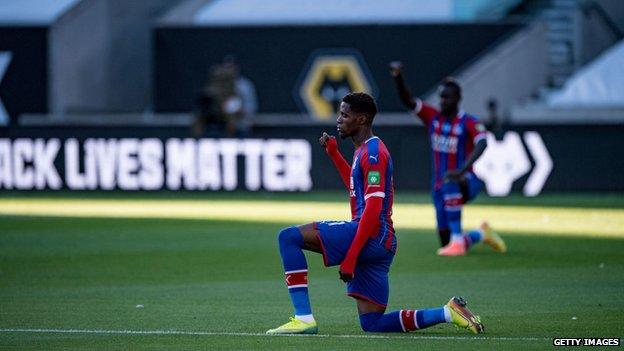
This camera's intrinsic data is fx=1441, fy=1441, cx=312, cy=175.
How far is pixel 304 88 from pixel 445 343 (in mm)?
25931

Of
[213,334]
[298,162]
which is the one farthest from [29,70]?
→ [213,334]

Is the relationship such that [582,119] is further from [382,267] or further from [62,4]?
[382,267]

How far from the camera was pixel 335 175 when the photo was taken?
29.9m

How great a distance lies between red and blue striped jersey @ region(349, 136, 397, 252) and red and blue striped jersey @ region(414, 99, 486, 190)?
22.5 feet

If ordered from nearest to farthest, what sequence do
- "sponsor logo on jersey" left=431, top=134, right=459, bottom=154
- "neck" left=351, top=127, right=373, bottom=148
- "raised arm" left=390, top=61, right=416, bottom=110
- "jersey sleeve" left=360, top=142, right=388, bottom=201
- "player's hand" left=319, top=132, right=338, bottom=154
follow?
"jersey sleeve" left=360, top=142, right=388, bottom=201 < "neck" left=351, top=127, right=373, bottom=148 < "player's hand" left=319, top=132, right=338, bottom=154 < "raised arm" left=390, top=61, right=416, bottom=110 < "sponsor logo on jersey" left=431, top=134, right=459, bottom=154

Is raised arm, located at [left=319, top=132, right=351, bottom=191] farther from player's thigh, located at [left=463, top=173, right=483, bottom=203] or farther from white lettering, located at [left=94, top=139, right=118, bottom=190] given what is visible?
white lettering, located at [left=94, top=139, right=118, bottom=190]

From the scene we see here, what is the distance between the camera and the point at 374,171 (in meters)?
10.3

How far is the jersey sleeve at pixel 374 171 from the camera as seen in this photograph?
33.8 feet

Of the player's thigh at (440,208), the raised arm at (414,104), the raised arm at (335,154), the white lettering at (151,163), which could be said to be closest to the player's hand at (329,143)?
the raised arm at (335,154)

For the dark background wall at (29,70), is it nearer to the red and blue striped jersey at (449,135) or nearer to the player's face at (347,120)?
the red and blue striped jersey at (449,135)

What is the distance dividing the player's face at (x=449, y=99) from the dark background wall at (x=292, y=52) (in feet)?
58.4

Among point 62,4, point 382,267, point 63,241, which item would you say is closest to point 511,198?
point 63,241

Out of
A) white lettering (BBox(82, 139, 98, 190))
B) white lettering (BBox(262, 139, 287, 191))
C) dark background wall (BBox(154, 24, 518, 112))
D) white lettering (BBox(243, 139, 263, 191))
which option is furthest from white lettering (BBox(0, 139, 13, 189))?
dark background wall (BBox(154, 24, 518, 112))

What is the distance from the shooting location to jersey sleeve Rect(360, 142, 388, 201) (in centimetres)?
1030
